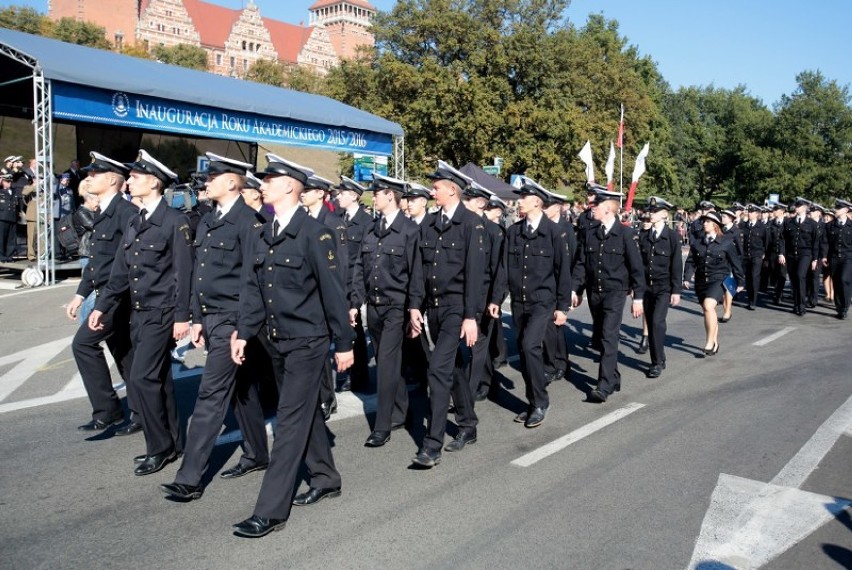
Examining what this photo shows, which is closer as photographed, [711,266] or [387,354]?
[387,354]

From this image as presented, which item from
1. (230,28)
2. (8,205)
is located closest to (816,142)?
(8,205)

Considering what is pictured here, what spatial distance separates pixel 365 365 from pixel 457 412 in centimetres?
213

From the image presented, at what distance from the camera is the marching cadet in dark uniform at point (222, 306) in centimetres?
507

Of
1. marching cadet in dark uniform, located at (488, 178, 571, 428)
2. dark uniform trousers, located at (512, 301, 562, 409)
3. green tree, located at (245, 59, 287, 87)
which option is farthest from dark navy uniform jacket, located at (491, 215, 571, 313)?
green tree, located at (245, 59, 287, 87)

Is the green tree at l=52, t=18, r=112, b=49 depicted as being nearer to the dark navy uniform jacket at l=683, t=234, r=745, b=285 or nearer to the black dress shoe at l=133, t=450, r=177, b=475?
the dark navy uniform jacket at l=683, t=234, r=745, b=285

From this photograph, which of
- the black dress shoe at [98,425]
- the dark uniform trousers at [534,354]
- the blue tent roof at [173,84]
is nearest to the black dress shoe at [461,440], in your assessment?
the dark uniform trousers at [534,354]

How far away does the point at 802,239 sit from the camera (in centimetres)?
1539

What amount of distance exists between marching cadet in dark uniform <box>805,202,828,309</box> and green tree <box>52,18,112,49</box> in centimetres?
6526

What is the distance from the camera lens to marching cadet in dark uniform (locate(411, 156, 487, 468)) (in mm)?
6051

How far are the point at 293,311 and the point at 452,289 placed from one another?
183cm

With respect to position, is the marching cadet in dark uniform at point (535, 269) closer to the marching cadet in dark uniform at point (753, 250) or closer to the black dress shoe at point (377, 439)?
the black dress shoe at point (377, 439)

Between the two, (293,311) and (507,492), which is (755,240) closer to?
(507,492)

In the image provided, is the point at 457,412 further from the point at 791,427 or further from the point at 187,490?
the point at 791,427

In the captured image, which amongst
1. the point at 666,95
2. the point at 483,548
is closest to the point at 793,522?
the point at 483,548
